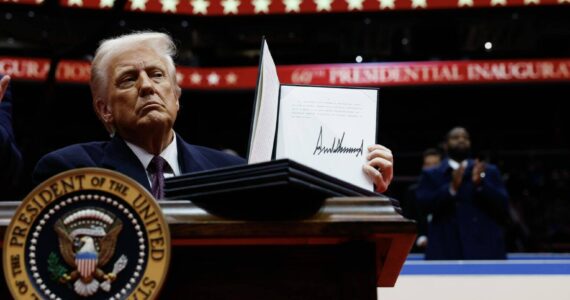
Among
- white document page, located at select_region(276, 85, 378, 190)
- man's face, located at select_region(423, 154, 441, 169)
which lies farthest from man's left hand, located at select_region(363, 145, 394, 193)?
man's face, located at select_region(423, 154, 441, 169)

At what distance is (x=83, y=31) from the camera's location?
1034 cm

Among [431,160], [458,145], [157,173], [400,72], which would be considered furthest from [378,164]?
[400,72]

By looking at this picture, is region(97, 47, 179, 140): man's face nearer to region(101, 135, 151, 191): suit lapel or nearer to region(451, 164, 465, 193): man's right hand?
region(101, 135, 151, 191): suit lapel

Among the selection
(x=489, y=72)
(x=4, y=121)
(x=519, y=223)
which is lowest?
(x=519, y=223)

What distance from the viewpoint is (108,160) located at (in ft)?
5.05

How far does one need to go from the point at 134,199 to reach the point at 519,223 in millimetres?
8824

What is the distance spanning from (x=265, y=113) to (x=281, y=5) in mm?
7415

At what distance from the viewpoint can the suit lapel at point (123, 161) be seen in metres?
1.49

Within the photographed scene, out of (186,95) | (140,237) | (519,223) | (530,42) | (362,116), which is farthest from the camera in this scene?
(186,95)

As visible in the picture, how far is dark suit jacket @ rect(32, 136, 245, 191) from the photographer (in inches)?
59.2

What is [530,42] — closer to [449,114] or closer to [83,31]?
[449,114]

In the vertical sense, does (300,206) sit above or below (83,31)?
below

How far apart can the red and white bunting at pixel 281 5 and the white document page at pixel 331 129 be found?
700 cm

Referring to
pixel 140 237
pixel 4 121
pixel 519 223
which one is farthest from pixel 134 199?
pixel 519 223
